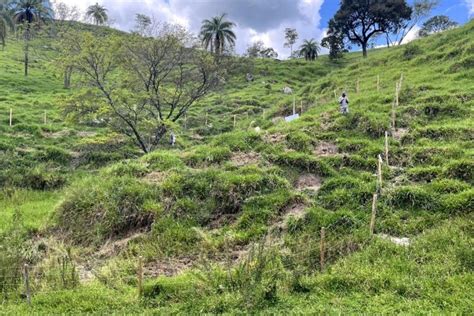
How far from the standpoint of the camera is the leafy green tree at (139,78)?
2161 centimetres

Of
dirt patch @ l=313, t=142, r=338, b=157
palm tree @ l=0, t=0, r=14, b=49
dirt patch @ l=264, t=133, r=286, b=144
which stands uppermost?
palm tree @ l=0, t=0, r=14, b=49

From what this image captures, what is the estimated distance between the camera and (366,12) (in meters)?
49.6

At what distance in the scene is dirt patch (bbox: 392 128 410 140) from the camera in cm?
1517

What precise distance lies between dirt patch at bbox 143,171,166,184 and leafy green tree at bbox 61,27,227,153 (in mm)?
7958

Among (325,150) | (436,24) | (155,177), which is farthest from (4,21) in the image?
(436,24)

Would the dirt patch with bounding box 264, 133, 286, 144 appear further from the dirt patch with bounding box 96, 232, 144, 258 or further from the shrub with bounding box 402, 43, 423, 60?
the shrub with bounding box 402, 43, 423, 60

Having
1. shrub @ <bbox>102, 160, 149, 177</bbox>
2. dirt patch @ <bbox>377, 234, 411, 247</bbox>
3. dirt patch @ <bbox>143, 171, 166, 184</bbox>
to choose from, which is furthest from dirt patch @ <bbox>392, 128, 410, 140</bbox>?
shrub @ <bbox>102, 160, 149, 177</bbox>

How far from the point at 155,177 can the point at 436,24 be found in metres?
60.3

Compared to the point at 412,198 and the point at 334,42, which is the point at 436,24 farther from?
the point at 412,198

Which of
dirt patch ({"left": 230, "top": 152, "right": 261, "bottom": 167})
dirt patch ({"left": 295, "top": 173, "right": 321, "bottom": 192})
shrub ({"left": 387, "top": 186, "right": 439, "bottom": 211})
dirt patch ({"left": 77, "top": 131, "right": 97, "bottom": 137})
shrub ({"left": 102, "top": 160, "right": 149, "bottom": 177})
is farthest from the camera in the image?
dirt patch ({"left": 77, "top": 131, "right": 97, "bottom": 137})

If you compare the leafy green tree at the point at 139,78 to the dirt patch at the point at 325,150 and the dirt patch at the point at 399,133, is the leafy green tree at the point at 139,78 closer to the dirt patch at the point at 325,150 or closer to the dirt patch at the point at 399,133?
the dirt patch at the point at 325,150

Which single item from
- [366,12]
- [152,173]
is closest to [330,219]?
[152,173]

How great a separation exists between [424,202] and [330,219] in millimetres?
2421

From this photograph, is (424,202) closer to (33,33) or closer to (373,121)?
(373,121)
